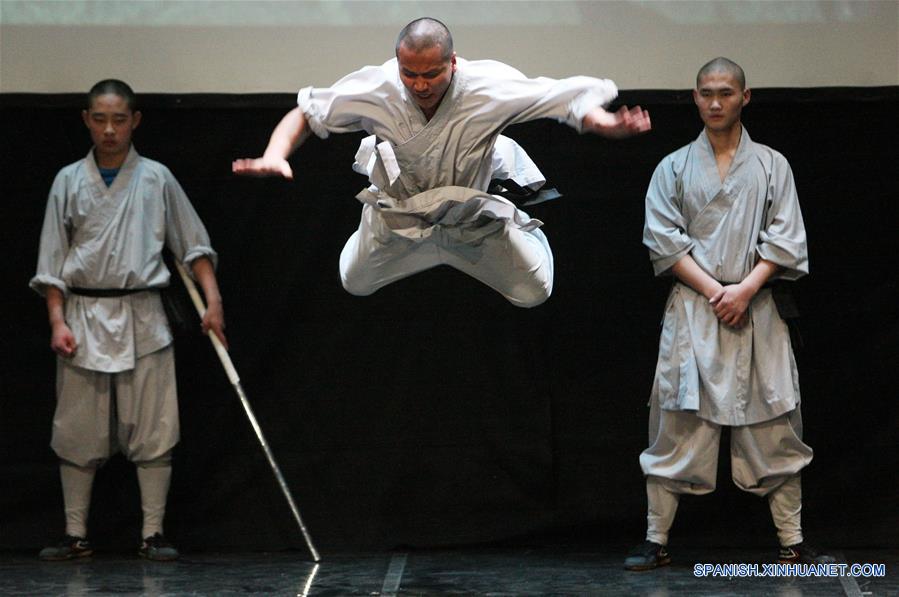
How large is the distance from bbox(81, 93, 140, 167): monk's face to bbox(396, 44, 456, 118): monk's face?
1.39 meters

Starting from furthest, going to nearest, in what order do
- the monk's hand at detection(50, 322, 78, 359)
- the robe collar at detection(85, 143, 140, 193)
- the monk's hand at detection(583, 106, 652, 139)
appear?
1. the robe collar at detection(85, 143, 140, 193)
2. the monk's hand at detection(50, 322, 78, 359)
3. the monk's hand at detection(583, 106, 652, 139)

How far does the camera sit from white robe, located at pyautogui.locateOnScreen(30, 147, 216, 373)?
4.57 m

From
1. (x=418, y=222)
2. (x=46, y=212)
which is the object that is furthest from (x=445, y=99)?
(x=46, y=212)

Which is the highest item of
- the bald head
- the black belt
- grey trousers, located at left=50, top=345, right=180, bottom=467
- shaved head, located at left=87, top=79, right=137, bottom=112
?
shaved head, located at left=87, top=79, right=137, bottom=112

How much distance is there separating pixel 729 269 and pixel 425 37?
1382 mm

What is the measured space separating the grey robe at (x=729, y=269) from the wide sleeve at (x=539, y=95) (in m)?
0.86

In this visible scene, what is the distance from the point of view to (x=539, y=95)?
141 inches

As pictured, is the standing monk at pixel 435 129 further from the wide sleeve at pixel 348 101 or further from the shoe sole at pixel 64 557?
the shoe sole at pixel 64 557

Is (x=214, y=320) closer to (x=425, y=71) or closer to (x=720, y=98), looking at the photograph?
(x=425, y=71)

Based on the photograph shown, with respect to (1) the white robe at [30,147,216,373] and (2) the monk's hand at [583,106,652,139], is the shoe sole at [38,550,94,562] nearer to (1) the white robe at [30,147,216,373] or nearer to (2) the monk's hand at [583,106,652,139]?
(1) the white robe at [30,147,216,373]

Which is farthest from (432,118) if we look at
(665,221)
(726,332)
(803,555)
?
(803,555)

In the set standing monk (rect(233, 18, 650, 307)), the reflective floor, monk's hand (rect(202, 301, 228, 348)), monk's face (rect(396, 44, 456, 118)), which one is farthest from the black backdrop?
monk's face (rect(396, 44, 456, 118))

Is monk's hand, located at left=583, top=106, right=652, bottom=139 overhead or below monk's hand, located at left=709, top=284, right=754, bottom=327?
overhead

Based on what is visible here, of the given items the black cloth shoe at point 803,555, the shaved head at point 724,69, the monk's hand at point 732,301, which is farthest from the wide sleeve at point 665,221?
the black cloth shoe at point 803,555
